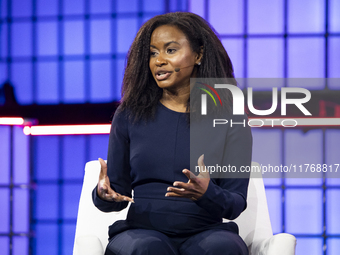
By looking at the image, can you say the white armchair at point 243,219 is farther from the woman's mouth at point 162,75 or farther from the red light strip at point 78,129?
the woman's mouth at point 162,75

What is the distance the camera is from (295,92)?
2639 mm

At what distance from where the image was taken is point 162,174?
1426 millimetres

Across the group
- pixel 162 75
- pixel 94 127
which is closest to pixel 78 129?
pixel 94 127

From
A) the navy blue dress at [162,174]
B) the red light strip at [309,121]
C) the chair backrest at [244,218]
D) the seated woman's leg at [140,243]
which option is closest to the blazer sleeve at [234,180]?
the navy blue dress at [162,174]

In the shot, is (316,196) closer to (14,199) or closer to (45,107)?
(45,107)

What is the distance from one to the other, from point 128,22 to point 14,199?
1563mm

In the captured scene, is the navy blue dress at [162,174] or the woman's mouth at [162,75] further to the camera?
the woman's mouth at [162,75]

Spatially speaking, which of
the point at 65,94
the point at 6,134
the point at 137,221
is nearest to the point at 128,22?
the point at 65,94

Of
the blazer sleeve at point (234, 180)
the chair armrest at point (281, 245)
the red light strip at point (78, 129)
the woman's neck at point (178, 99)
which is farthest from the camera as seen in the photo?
the red light strip at point (78, 129)

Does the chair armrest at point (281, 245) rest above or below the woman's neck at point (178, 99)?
below

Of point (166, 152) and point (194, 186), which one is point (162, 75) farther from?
point (194, 186)

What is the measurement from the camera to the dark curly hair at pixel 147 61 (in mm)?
1516

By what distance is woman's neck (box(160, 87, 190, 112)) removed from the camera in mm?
1547

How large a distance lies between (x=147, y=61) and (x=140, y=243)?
0.73 m
